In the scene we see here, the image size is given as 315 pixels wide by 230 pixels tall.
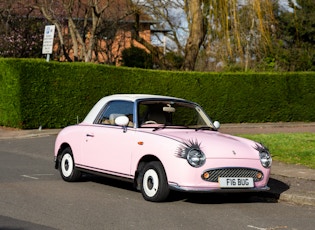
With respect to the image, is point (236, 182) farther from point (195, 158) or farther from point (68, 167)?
point (68, 167)

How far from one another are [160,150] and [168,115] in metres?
1.34

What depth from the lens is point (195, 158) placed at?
9.06 metres

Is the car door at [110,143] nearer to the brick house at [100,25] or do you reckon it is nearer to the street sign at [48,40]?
the street sign at [48,40]

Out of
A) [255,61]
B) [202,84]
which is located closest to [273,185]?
[202,84]

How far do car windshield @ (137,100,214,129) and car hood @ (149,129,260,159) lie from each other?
1.08 feet

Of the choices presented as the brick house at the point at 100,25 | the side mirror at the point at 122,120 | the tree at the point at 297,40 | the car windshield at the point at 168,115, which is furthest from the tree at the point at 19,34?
the side mirror at the point at 122,120

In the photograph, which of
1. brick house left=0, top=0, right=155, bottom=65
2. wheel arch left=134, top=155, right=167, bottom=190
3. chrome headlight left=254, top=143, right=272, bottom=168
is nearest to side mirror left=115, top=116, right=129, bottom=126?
wheel arch left=134, top=155, right=167, bottom=190

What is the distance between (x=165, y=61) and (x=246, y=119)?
30.8 ft

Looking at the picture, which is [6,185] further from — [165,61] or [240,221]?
[165,61]

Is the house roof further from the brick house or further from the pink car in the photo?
the pink car

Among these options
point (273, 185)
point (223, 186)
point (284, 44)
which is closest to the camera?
point (223, 186)

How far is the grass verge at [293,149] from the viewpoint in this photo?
1460cm

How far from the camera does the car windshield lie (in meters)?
10.3

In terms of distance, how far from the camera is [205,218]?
848 cm
